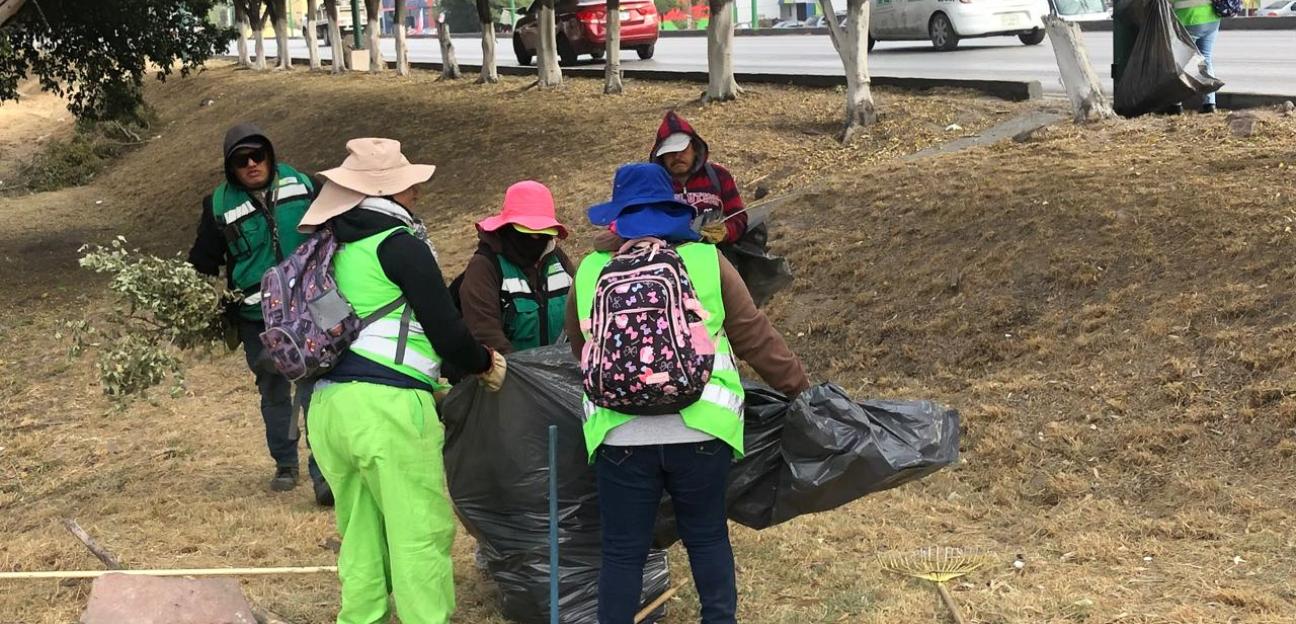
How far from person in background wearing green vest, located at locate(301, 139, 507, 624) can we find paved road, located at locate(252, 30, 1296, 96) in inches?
354

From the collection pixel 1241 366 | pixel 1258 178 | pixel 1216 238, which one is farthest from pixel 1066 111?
pixel 1241 366

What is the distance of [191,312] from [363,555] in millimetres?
1588

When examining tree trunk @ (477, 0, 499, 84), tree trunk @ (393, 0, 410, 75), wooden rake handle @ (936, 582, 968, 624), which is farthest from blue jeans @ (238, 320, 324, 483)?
tree trunk @ (393, 0, 410, 75)

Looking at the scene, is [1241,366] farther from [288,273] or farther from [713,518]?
[288,273]

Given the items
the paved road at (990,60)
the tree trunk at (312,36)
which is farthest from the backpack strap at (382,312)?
the tree trunk at (312,36)

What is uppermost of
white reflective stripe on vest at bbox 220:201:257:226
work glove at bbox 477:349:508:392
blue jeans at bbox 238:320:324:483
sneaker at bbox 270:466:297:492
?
white reflective stripe on vest at bbox 220:201:257:226

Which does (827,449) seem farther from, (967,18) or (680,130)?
(967,18)

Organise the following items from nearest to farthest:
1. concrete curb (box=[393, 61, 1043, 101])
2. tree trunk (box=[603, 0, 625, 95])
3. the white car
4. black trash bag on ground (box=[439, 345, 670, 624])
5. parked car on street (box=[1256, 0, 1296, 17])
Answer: black trash bag on ground (box=[439, 345, 670, 624]) → concrete curb (box=[393, 61, 1043, 101]) → tree trunk (box=[603, 0, 625, 95]) → the white car → parked car on street (box=[1256, 0, 1296, 17])

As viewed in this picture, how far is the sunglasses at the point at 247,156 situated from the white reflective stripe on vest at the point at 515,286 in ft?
4.23

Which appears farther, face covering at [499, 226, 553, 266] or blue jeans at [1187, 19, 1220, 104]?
blue jeans at [1187, 19, 1220, 104]

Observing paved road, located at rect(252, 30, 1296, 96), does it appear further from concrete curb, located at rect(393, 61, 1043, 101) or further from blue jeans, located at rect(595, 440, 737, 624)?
blue jeans, located at rect(595, 440, 737, 624)

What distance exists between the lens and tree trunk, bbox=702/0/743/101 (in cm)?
1346

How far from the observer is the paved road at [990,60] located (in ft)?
44.3

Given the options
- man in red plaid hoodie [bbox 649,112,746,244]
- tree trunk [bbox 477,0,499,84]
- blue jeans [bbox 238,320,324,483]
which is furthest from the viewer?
tree trunk [bbox 477,0,499,84]
